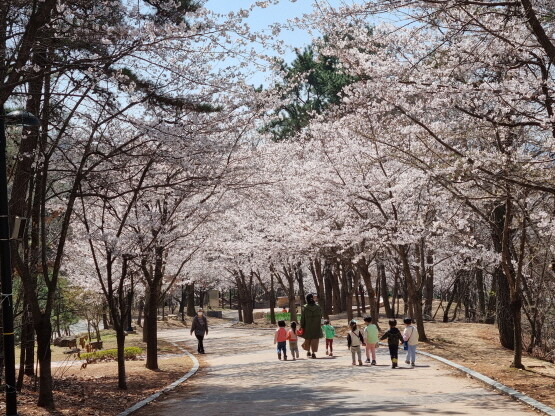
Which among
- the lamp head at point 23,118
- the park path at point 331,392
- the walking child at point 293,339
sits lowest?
the park path at point 331,392

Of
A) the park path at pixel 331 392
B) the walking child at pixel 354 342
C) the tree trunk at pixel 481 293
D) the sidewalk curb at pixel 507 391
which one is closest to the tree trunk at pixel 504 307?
the park path at pixel 331 392

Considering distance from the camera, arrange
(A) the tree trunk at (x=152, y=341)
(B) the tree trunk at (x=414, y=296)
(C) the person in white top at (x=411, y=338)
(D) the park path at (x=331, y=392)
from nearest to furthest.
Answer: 1. (D) the park path at (x=331, y=392)
2. (C) the person in white top at (x=411, y=338)
3. (A) the tree trunk at (x=152, y=341)
4. (B) the tree trunk at (x=414, y=296)

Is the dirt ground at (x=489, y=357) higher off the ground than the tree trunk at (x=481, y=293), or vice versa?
the tree trunk at (x=481, y=293)

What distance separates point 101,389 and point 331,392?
17.9ft

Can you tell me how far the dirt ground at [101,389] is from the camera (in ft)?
38.6

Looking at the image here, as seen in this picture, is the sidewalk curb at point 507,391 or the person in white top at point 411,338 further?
the person in white top at point 411,338

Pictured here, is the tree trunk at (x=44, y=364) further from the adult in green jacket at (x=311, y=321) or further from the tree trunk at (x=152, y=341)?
the tree trunk at (x=152, y=341)

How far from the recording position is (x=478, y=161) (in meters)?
11.1

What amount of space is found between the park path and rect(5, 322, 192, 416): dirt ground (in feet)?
2.28

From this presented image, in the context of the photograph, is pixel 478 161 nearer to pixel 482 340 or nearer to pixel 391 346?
pixel 391 346

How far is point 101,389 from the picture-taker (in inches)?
598

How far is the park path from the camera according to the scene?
10.3m

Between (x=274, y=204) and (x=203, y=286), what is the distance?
35.1 m

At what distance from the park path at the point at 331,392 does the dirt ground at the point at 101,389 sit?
69cm
